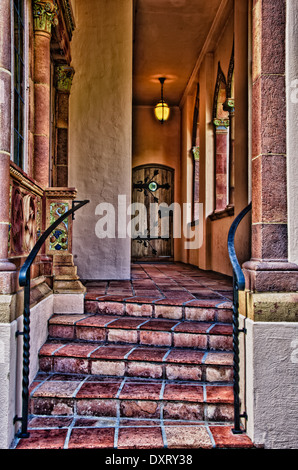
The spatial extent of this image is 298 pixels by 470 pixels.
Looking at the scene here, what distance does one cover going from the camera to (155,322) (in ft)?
10.6

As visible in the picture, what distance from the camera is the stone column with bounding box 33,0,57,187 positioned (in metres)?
3.79

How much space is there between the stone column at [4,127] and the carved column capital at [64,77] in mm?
3064

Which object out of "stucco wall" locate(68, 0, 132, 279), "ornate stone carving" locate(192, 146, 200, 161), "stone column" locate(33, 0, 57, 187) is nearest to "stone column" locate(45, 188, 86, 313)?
"stone column" locate(33, 0, 57, 187)

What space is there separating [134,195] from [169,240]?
1386 mm

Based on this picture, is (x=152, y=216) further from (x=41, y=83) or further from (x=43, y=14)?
(x=43, y=14)

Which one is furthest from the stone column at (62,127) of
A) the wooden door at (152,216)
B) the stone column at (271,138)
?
the wooden door at (152,216)

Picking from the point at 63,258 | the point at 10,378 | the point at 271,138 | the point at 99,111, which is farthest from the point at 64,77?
the point at 10,378

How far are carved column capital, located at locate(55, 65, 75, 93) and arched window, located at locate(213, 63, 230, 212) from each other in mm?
2663

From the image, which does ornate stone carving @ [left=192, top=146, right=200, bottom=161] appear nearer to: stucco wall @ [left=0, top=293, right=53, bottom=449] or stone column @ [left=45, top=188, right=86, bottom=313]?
stone column @ [left=45, top=188, right=86, bottom=313]

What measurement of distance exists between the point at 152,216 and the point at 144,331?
6.82 metres

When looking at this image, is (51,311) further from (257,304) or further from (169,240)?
(169,240)

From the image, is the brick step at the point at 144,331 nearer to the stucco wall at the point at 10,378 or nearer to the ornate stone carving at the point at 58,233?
the ornate stone carving at the point at 58,233

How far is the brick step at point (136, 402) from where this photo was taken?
2.49 m

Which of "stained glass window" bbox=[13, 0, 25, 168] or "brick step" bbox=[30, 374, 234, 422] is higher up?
"stained glass window" bbox=[13, 0, 25, 168]
